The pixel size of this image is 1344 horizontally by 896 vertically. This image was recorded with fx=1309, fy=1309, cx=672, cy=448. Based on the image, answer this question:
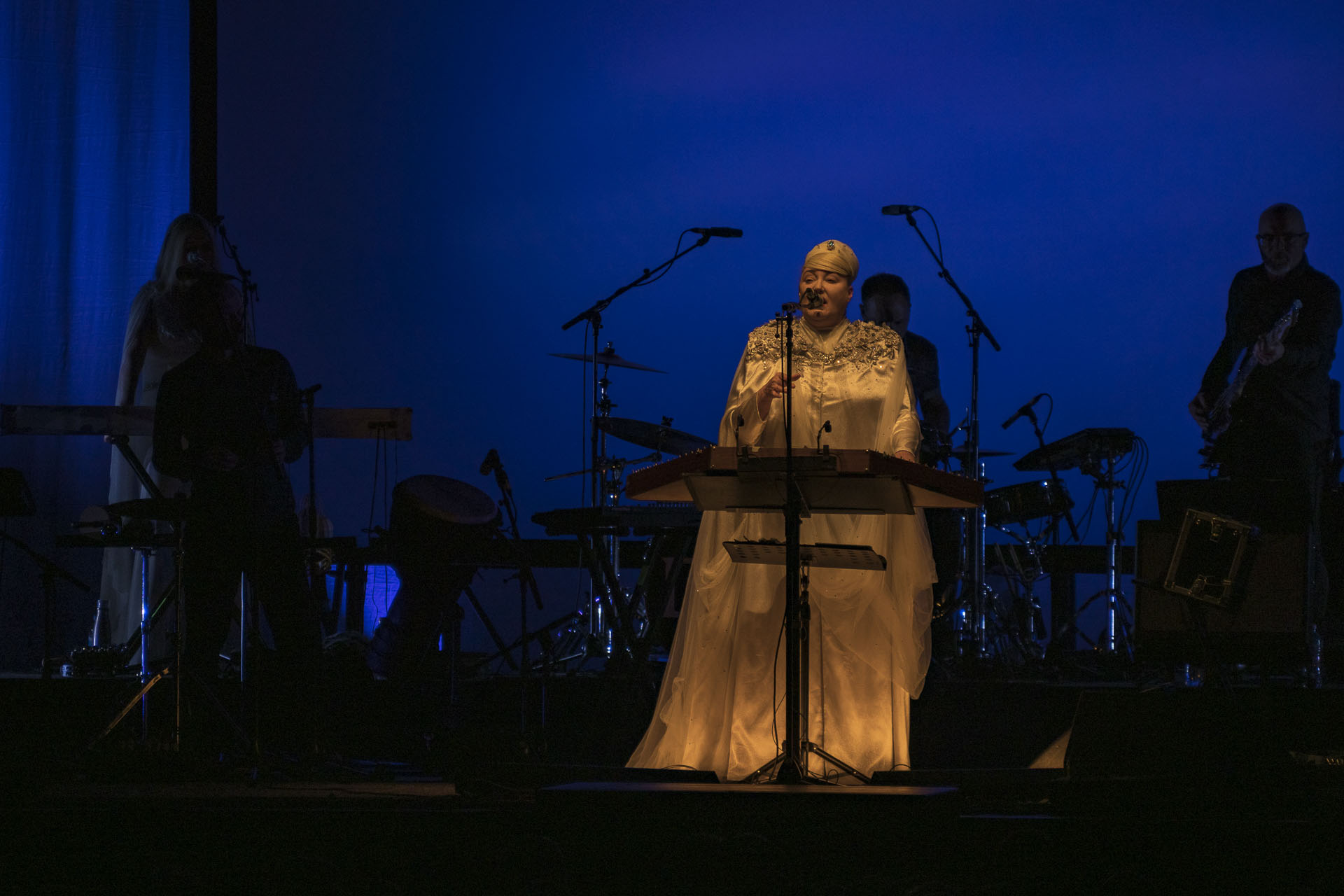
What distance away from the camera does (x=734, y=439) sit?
4.39 m

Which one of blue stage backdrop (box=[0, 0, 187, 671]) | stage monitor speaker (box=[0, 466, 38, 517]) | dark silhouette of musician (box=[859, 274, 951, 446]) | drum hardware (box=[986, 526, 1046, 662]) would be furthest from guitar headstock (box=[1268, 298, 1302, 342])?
blue stage backdrop (box=[0, 0, 187, 671])

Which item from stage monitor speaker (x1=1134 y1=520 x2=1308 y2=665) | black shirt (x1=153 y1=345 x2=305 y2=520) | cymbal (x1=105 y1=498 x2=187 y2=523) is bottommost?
stage monitor speaker (x1=1134 y1=520 x2=1308 y2=665)

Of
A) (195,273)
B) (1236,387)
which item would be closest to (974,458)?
(1236,387)

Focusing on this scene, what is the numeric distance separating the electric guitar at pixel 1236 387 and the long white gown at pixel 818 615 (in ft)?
7.38

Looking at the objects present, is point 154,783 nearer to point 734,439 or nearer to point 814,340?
point 734,439

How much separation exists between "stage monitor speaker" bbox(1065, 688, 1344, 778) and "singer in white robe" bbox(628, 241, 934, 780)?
0.57 m

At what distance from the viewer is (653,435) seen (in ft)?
21.3

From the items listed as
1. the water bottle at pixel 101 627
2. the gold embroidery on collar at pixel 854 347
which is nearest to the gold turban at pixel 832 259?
the gold embroidery on collar at pixel 854 347

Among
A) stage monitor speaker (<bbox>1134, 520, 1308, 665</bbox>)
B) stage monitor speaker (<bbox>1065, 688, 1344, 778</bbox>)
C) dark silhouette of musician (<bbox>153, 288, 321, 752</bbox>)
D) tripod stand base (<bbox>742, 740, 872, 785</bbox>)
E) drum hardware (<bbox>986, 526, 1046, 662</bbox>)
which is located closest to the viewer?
tripod stand base (<bbox>742, 740, 872, 785</bbox>)

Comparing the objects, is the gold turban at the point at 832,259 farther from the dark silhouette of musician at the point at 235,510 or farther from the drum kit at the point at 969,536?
the dark silhouette of musician at the point at 235,510

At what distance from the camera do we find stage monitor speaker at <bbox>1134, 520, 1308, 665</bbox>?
544cm

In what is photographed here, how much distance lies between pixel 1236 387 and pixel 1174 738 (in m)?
2.31

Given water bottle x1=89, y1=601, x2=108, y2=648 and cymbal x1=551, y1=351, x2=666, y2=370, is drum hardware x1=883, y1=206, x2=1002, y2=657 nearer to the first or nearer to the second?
cymbal x1=551, y1=351, x2=666, y2=370

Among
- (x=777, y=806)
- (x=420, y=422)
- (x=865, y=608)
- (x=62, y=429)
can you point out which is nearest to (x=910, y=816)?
(x=777, y=806)
